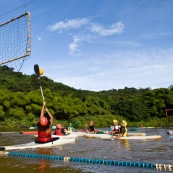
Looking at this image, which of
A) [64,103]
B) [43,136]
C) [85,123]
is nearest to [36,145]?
[43,136]

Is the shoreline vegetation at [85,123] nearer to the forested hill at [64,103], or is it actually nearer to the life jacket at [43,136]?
the forested hill at [64,103]

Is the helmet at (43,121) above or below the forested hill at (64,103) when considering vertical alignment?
below

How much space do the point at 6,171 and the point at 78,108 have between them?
119 feet

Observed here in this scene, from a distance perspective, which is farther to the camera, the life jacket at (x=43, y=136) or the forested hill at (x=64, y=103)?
the forested hill at (x=64, y=103)

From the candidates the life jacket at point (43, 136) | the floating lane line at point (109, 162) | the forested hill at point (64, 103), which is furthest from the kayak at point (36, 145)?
the forested hill at point (64, 103)

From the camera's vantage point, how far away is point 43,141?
1245 cm

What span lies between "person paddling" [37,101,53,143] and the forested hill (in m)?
23.3

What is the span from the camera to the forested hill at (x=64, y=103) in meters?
37.7

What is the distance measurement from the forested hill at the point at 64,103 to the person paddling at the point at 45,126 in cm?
2332

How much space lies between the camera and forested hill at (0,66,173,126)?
124ft

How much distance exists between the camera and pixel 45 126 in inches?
462

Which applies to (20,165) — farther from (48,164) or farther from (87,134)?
(87,134)

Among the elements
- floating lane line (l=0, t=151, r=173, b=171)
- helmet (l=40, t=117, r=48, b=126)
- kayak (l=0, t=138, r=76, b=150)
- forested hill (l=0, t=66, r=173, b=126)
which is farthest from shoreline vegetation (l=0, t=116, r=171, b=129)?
floating lane line (l=0, t=151, r=173, b=171)

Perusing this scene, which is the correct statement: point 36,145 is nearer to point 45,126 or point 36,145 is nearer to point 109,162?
point 45,126
